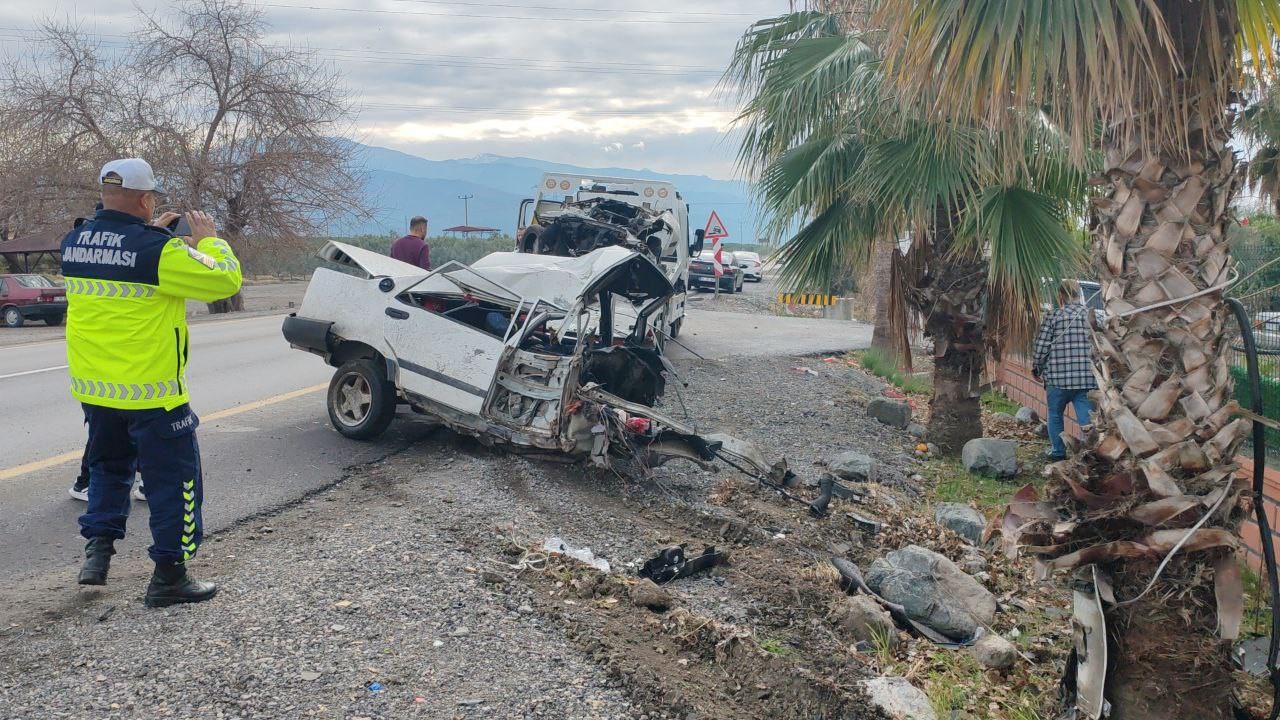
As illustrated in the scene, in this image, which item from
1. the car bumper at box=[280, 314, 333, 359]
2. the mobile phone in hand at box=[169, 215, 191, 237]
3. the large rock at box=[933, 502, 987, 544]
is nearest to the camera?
the mobile phone in hand at box=[169, 215, 191, 237]

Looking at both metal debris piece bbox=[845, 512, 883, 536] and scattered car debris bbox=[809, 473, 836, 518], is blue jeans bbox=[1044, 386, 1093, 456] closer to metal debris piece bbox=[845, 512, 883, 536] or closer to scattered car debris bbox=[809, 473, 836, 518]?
scattered car debris bbox=[809, 473, 836, 518]

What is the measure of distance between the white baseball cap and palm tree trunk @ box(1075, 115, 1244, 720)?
4146 mm

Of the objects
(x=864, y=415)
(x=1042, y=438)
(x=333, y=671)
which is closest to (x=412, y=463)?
(x=333, y=671)

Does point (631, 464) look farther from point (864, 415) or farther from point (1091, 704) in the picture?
point (864, 415)

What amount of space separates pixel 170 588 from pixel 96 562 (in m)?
0.41

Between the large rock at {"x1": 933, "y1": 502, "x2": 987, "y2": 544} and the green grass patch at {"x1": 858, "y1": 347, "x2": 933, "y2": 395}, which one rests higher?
the green grass patch at {"x1": 858, "y1": 347, "x2": 933, "y2": 395}

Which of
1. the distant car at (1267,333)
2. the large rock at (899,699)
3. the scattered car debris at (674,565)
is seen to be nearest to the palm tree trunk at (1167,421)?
the large rock at (899,699)

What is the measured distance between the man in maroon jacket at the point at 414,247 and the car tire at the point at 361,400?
3458 millimetres

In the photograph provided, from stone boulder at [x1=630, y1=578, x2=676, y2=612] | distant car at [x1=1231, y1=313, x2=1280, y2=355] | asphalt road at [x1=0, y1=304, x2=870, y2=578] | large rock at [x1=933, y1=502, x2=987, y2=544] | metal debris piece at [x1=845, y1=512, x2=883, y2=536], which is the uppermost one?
distant car at [x1=1231, y1=313, x2=1280, y2=355]

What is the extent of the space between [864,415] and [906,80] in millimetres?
7709

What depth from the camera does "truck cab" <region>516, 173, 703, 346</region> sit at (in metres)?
14.5

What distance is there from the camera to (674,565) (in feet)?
17.9

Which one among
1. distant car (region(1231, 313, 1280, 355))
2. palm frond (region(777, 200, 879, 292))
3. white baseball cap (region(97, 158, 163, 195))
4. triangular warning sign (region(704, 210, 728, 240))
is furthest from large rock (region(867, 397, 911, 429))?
triangular warning sign (region(704, 210, 728, 240))

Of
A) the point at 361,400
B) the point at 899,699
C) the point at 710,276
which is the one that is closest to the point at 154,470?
the point at 899,699
